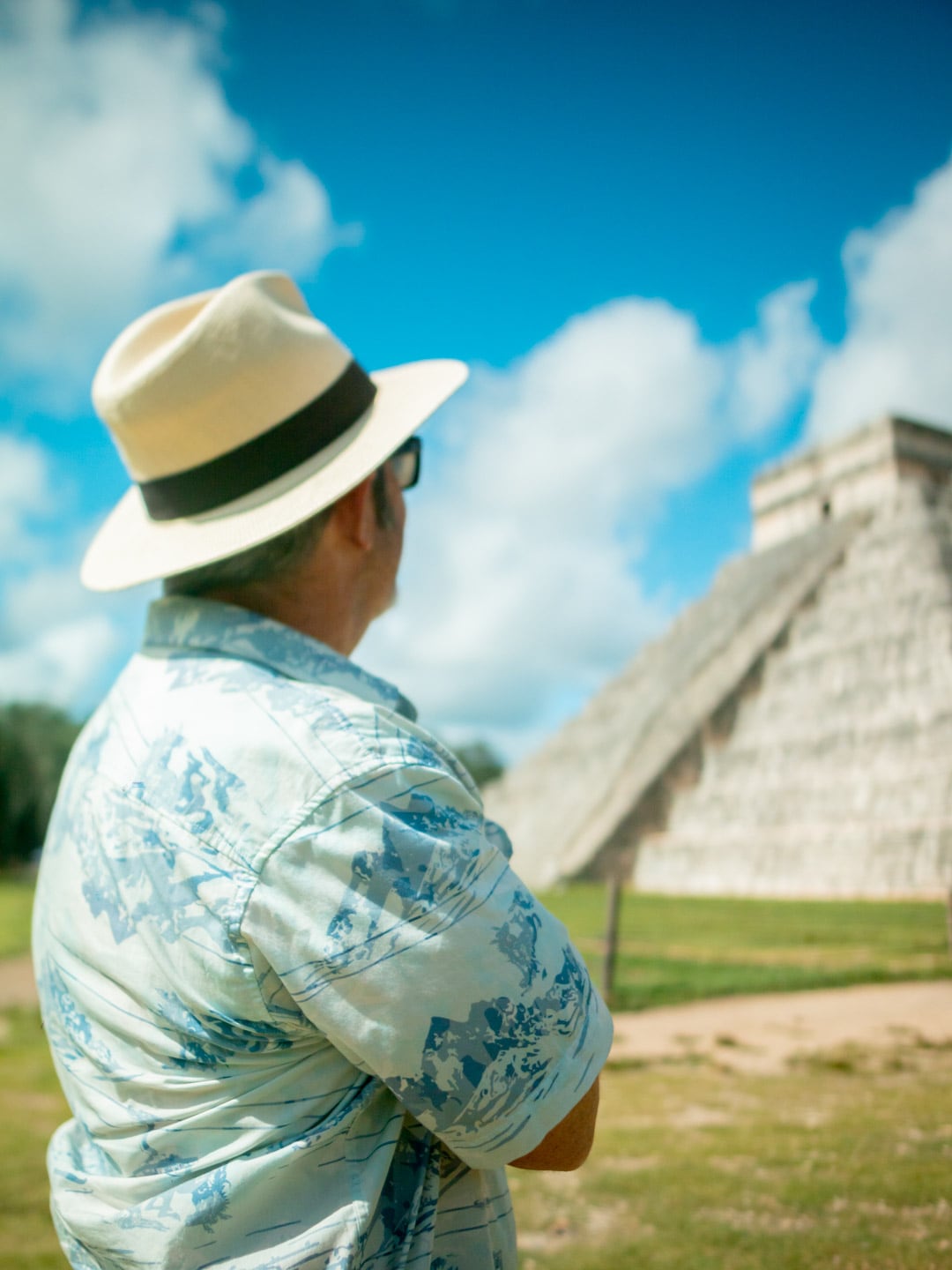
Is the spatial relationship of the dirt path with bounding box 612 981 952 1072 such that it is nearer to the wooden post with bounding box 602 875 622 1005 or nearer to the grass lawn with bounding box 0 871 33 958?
the wooden post with bounding box 602 875 622 1005

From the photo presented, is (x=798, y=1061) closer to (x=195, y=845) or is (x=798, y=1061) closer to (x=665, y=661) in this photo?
(x=195, y=845)

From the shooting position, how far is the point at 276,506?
1437 mm

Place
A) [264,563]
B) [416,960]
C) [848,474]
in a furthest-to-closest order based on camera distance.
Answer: [848,474] < [264,563] < [416,960]

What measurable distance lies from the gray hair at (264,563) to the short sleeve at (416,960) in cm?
45

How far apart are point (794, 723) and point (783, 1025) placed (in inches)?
744

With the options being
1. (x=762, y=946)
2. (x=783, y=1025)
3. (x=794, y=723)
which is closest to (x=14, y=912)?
(x=794, y=723)

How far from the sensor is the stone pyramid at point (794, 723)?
20.0 m

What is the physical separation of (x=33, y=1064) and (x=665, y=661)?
95.3ft

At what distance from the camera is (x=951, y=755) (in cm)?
1944

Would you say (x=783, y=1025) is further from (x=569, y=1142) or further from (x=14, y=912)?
(x=14, y=912)

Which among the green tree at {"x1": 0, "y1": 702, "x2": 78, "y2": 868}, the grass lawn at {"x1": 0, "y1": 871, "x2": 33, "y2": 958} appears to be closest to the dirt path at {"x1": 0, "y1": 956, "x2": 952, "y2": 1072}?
the grass lawn at {"x1": 0, "y1": 871, "x2": 33, "y2": 958}

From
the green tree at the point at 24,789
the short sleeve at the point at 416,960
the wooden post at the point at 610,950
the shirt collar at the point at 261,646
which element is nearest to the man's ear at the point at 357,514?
the shirt collar at the point at 261,646

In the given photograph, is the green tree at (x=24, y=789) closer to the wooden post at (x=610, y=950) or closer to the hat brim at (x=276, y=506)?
the wooden post at (x=610, y=950)

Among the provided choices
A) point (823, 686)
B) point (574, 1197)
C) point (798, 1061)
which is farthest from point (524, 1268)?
point (823, 686)
